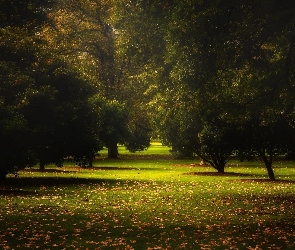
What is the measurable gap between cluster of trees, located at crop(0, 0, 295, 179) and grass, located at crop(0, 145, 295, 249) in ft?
10.2

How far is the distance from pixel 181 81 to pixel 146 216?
6608mm

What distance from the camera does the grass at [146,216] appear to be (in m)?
13.0

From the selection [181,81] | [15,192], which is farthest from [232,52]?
[15,192]

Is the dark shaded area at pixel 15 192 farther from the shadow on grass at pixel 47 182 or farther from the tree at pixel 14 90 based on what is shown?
the shadow on grass at pixel 47 182

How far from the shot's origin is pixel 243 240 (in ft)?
43.5

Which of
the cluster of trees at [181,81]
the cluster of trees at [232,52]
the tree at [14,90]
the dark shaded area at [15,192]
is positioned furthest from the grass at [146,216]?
the cluster of trees at [232,52]

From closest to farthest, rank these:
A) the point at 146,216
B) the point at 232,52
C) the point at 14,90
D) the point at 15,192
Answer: the point at 146,216 → the point at 232,52 → the point at 15,192 → the point at 14,90

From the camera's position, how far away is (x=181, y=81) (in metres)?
22.3

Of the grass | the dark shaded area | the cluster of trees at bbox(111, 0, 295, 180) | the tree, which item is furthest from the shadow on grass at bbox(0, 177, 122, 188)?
the cluster of trees at bbox(111, 0, 295, 180)

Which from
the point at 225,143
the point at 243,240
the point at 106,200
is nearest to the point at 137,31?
the point at 225,143

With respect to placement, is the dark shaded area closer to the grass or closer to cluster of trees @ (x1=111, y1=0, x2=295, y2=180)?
the grass

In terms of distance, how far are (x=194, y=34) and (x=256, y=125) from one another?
12442 mm

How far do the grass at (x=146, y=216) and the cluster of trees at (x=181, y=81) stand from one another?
3.12 metres

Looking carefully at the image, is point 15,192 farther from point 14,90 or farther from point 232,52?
point 232,52
